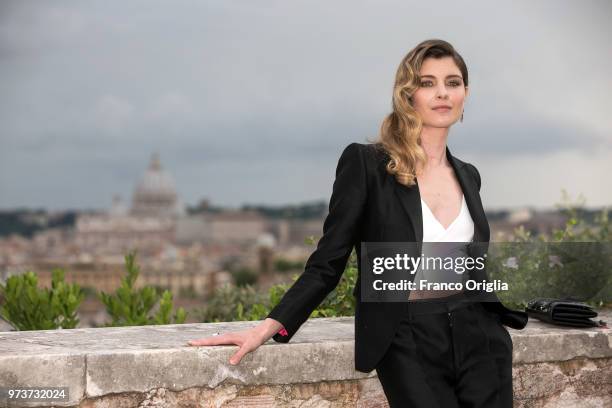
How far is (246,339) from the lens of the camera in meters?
2.58

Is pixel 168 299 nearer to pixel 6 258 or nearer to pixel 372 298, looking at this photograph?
pixel 372 298

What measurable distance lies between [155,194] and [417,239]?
141 metres

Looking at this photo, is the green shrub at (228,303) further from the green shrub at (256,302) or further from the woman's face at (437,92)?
the woman's face at (437,92)

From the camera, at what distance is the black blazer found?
2.28 m

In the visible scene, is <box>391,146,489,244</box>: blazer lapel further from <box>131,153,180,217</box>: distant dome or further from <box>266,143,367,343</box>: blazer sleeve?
<box>131,153,180,217</box>: distant dome

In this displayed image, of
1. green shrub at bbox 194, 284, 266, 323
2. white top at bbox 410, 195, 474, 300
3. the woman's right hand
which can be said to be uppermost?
white top at bbox 410, 195, 474, 300

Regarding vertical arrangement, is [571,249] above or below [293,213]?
above

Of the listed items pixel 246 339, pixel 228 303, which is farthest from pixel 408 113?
pixel 228 303

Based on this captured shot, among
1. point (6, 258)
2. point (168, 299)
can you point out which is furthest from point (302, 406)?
point (6, 258)

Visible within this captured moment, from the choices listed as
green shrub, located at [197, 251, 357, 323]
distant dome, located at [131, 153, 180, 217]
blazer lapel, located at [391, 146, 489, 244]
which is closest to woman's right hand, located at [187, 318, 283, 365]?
blazer lapel, located at [391, 146, 489, 244]

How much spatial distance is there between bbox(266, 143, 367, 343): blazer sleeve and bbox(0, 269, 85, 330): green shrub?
88.6 inches

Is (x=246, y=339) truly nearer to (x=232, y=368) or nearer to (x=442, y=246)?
(x=232, y=368)

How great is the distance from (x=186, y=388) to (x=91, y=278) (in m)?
90.8

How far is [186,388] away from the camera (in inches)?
→ 105
